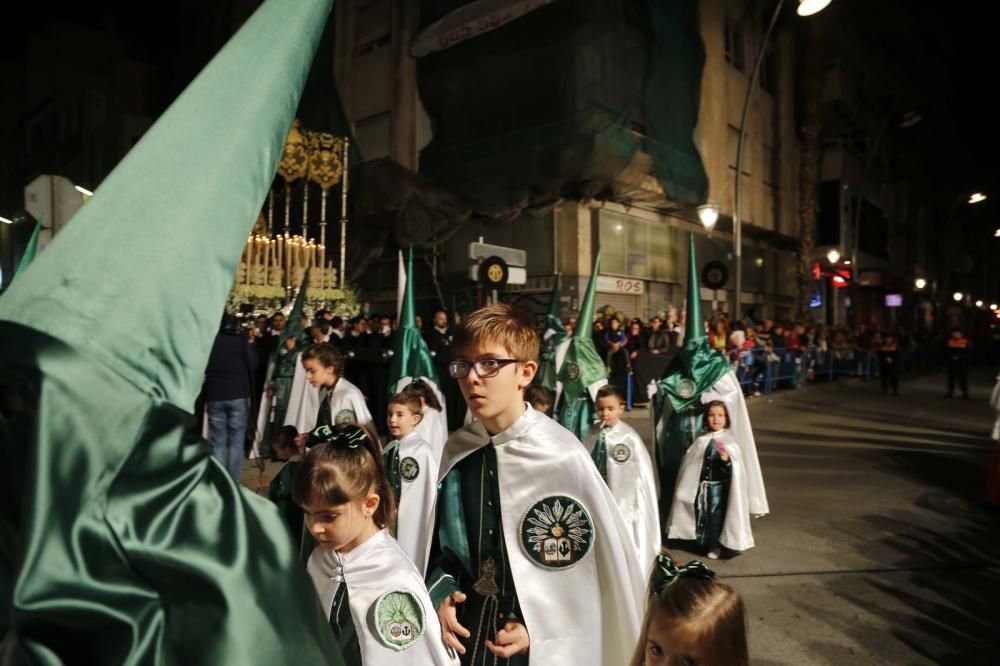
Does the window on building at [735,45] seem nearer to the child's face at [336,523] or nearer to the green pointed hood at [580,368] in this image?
the green pointed hood at [580,368]

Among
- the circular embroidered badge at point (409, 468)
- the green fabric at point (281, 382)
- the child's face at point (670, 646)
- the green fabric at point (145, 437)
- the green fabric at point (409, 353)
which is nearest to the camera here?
the green fabric at point (145, 437)

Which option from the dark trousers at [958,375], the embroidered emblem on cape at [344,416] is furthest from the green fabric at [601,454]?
the dark trousers at [958,375]

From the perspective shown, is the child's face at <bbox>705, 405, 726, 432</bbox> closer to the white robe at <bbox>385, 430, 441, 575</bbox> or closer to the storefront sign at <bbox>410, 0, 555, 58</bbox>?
the white robe at <bbox>385, 430, 441, 575</bbox>

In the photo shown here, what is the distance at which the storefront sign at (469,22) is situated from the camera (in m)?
17.7

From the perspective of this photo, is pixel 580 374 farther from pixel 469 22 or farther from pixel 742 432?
pixel 469 22

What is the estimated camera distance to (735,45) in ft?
83.4

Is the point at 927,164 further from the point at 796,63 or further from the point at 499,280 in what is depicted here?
the point at 499,280

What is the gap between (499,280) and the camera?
11.7m

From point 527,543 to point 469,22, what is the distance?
765 inches

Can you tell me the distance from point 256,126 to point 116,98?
115ft

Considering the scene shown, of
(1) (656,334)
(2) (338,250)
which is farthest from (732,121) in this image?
(2) (338,250)

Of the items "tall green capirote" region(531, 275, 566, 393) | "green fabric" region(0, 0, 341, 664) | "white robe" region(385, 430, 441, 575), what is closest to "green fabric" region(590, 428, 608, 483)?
"white robe" region(385, 430, 441, 575)

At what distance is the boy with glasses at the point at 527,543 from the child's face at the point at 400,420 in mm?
2221

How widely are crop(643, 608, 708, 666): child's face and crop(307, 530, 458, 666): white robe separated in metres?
0.78
